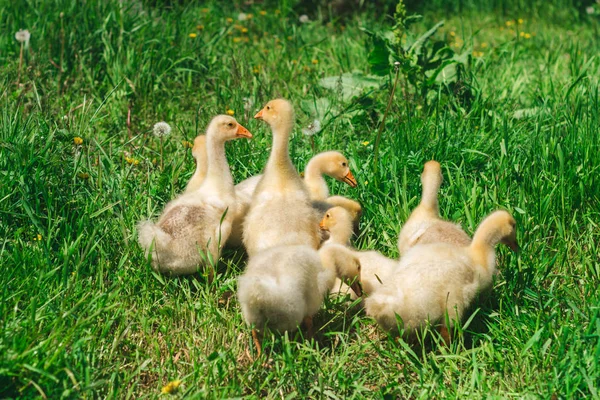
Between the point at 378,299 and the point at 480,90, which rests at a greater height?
the point at 480,90

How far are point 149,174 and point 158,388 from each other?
200 centimetres

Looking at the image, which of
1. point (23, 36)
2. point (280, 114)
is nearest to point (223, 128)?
point (280, 114)

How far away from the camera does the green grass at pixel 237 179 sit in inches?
147

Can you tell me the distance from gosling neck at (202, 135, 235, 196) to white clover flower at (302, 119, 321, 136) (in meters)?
1.05

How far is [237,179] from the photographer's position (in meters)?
5.57

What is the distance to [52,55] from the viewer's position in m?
6.70

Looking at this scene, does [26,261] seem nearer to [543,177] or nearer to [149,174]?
[149,174]

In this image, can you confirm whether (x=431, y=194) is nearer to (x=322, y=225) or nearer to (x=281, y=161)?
(x=322, y=225)

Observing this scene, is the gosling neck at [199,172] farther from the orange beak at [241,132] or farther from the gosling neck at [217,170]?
the orange beak at [241,132]

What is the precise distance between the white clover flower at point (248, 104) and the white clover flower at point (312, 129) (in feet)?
1.78

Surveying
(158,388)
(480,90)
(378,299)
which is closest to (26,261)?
(158,388)

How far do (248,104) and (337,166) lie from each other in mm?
1467

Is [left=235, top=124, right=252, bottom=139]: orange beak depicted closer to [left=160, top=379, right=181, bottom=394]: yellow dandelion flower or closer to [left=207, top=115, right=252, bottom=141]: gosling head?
[left=207, top=115, right=252, bottom=141]: gosling head

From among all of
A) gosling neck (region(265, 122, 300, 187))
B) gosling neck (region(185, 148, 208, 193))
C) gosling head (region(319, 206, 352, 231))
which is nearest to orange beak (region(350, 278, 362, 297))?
gosling head (region(319, 206, 352, 231))
